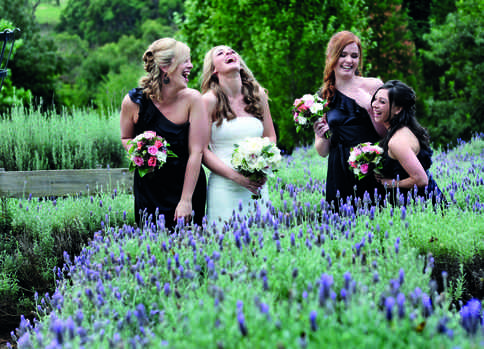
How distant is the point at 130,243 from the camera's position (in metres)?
3.18

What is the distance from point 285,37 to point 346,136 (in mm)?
5975

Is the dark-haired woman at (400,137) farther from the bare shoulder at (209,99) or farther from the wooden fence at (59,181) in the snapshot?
the wooden fence at (59,181)

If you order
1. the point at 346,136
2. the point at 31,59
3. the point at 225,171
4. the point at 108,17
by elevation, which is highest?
the point at 108,17

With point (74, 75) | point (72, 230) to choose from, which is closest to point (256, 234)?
point (72, 230)

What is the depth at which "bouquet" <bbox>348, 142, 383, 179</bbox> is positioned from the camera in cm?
392

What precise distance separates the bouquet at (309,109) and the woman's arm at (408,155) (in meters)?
0.69

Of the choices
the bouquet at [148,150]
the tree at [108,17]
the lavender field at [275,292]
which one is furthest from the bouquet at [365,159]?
the tree at [108,17]

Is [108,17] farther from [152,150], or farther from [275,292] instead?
[275,292]

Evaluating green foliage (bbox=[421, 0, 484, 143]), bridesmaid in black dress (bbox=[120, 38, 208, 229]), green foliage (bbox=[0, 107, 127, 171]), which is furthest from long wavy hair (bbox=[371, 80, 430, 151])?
green foliage (bbox=[421, 0, 484, 143])

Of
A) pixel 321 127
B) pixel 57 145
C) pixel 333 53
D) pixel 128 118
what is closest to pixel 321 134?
pixel 321 127

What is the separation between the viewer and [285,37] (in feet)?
32.2

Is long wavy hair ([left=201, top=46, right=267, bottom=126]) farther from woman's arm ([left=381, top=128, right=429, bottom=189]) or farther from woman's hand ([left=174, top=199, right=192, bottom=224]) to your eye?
woman's arm ([left=381, top=128, right=429, bottom=189])

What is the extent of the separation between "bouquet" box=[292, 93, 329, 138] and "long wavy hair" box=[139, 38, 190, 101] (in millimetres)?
1102

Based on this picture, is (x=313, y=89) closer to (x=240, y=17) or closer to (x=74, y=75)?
(x=240, y=17)
